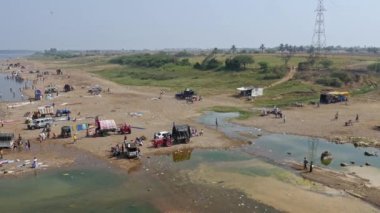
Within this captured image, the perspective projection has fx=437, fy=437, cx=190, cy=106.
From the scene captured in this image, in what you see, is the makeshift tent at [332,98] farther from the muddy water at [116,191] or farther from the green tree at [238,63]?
the green tree at [238,63]

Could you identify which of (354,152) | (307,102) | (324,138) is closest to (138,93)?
(307,102)

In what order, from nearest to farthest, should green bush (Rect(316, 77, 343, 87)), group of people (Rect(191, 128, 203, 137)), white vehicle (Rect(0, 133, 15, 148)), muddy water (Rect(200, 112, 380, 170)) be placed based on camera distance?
muddy water (Rect(200, 112, 380, 170)) → white vehicle (Rect(0, 133, 15, 148)) → group of people (Rect(191, 128, 203, 137)) → green bush (Rect(316, 77, 343, 87))

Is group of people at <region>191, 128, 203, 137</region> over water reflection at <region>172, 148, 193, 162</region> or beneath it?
over

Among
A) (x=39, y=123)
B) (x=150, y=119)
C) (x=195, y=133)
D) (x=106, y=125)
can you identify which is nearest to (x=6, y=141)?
(x=39, y=123)

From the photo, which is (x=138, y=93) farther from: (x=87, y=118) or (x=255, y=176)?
(x=255, y=176)

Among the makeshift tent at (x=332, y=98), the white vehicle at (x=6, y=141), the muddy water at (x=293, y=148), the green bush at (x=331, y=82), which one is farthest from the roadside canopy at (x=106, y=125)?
the green bush at (x=331, y=82)

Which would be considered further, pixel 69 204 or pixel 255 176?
pixel 255 176

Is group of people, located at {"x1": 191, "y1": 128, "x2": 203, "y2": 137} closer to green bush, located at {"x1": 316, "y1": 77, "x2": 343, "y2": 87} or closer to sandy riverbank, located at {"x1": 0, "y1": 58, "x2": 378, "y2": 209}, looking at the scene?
sandy riverbank, located at {"x1": 0, "y1": 58, "x2": 378, "y2": 209}

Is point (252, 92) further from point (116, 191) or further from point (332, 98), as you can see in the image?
point (116, 191)

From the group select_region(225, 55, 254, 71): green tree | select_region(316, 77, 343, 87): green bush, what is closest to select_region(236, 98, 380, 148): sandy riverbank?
select_region(316, 77, 343, 87): green bush
